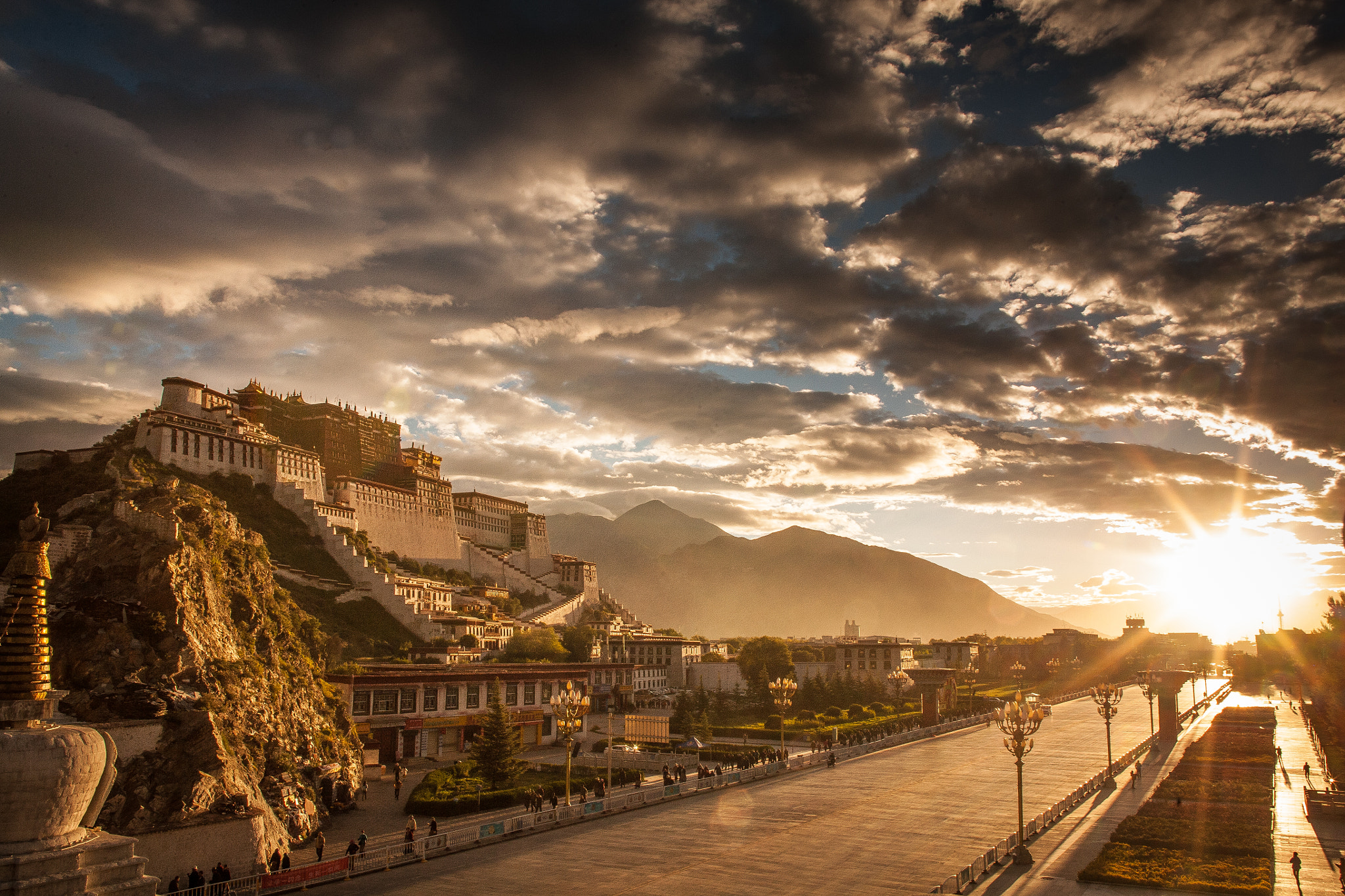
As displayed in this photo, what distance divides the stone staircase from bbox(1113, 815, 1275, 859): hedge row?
2990 cm

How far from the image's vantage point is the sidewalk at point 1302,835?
1013 inches

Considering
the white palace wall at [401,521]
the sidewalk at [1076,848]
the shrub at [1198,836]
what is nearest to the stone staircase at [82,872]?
the sidewalk at [1076,848]

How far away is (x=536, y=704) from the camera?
2448 inches

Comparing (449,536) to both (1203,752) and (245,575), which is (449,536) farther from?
(1203,752)

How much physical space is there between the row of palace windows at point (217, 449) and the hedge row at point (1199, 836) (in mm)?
79291

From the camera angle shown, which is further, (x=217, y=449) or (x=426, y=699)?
(x=217, y=449)

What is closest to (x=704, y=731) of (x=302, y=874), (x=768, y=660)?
(x=768, y=660)

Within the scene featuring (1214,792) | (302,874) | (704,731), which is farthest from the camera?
(704,731)

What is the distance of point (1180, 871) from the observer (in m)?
25.4

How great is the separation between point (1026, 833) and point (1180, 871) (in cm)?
616

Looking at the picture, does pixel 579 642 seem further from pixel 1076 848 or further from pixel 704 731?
pixel 1076 848

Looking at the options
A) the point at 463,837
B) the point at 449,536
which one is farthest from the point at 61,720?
the point at 449,536

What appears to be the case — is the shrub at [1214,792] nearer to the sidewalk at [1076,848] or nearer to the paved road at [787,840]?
the sidewalk at [1076,848]

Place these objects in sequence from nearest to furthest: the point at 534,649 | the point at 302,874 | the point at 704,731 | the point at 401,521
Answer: the point at 302,874
the point at 704,731
the point at 534,649
the point at 401,521
